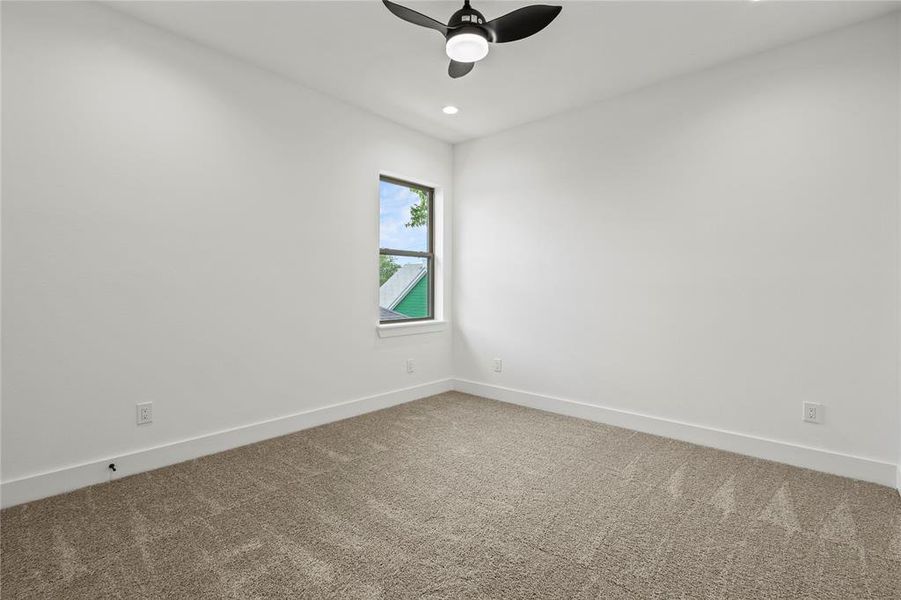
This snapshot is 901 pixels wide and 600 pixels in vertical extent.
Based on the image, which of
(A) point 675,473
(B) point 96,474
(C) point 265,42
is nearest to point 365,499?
(B) point 96,474

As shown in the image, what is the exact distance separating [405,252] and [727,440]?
3.05 metres

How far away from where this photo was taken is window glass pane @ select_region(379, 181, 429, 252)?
13.8ft

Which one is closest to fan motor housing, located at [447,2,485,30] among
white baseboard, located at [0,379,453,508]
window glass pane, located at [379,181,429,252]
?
window glass pane, located at [379,181,429,252]

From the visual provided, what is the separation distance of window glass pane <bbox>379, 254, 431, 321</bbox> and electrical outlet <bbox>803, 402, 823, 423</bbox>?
10.4ft

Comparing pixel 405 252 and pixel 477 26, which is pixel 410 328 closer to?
pixel 405 252

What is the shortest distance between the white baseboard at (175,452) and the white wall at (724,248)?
151 centimetres

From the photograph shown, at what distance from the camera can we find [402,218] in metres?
4.42

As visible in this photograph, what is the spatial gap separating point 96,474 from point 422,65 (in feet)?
10.4

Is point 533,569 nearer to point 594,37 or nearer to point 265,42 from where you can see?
point 594,37

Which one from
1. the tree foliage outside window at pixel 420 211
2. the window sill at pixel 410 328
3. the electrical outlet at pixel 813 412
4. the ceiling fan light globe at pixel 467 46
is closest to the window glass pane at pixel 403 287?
the window sill at pixel 410 328

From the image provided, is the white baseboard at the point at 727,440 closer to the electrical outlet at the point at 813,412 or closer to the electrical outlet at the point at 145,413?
the electrical outlet at the point at 813,412

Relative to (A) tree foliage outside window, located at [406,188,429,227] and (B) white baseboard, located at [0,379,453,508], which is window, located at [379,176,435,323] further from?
(B) white baseboard, located at [0,379,453,508]

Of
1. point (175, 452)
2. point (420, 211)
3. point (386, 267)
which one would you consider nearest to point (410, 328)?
point (386, 267)

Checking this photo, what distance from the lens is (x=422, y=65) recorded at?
3.09 meters
